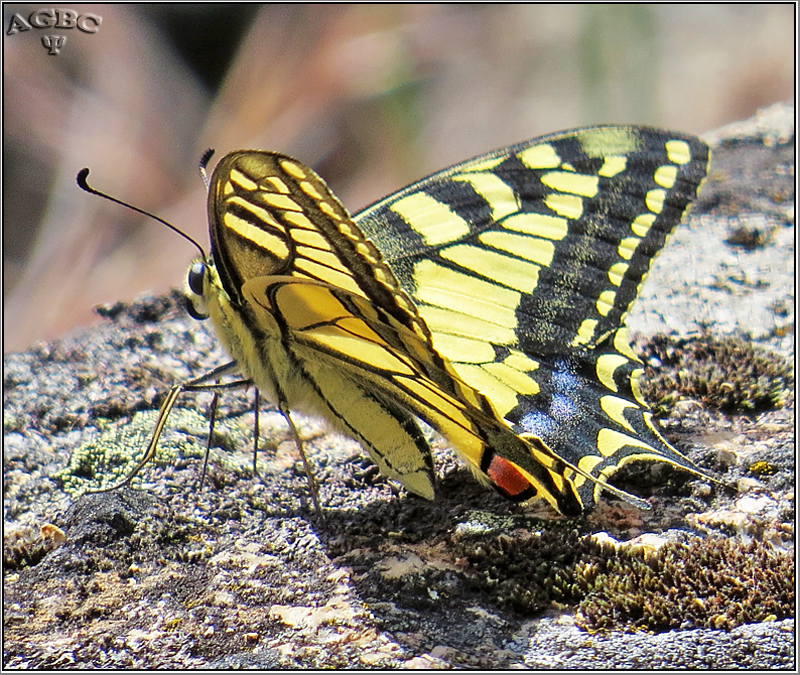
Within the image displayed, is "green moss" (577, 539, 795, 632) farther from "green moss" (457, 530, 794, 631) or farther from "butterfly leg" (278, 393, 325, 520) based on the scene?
"butterfly leg" (278, 393, 325, 520)

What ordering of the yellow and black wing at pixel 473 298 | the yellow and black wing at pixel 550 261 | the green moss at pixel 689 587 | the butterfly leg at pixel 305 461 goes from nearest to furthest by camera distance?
the green moss at pixel 689 587
the yellow and black wing at pixel 473 298
the butterfly leg at pixel 305 461
the yellow and black wing at pixel 550 261

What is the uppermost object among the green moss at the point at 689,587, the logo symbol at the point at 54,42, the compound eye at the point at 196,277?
the logo symbol at the point at 54,42

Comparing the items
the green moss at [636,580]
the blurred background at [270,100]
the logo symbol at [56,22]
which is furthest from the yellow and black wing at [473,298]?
the blurred background at [270,100]

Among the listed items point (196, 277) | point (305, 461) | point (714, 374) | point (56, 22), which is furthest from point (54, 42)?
point (714, 374)

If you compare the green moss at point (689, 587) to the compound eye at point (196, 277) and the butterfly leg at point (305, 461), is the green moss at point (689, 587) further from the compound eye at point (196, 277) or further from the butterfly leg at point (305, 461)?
the compound eye at point (196, 277)

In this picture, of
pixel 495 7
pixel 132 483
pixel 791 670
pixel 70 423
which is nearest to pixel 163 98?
pixel 495 7

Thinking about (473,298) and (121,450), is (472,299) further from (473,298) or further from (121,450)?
(121,450)
